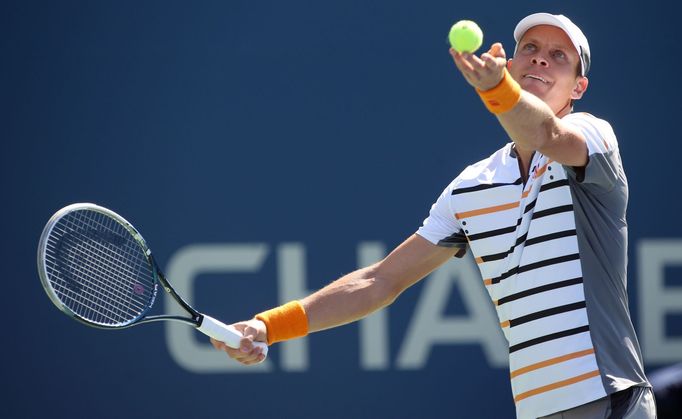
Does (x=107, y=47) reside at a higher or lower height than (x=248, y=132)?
higher

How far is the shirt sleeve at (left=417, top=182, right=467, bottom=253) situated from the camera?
3.01m

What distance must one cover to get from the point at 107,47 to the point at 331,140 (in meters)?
0.95

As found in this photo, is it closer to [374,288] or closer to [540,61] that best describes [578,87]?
[540,61]

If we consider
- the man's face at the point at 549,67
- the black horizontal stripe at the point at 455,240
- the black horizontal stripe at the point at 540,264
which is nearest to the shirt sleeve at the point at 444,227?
the black horizontal stripe at the point at 455,240

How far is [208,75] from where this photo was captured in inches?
180

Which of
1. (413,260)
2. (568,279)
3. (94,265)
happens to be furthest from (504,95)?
(94,265)

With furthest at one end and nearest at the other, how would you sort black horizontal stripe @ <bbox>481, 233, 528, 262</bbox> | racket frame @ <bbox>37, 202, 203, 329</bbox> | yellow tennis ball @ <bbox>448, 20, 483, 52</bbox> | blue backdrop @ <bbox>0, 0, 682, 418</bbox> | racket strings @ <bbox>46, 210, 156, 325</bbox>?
1. blue backdrop @ <bbox>0, 0, 682, 418</bbox>
2. racket strings @ <bbox>46, 210, 156, 325</bbox>
3. racket frame @ <bbox>37, 202, 203, 329</bbox>
4. black horizontal stripe @ <bbox>481, 233, 528, 262</bbox>
5. yellow tennis ball @ <bbox>448, 20, 483, 52</bbox>

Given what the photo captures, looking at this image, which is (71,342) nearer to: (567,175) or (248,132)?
(248,132)

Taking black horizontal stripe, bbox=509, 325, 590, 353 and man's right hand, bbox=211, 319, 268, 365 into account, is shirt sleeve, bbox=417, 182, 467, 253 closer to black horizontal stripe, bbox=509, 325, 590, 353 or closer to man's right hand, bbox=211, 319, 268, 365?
black horizontal stripe, bbox=509, 325, 590, 353

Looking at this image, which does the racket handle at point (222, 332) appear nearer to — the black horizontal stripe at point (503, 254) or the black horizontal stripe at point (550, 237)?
the black horizontal stripe at point (503, 254)

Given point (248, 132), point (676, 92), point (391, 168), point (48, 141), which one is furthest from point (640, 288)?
point (48, 141)

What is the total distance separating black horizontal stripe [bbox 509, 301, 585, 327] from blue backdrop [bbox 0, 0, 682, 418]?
1.70 meters

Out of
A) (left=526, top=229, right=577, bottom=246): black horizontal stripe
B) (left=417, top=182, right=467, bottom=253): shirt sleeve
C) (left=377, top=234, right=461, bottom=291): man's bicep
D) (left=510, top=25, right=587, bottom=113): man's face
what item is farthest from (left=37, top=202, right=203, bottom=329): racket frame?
(left=510, top=25, right=587, bottom=113): man's face

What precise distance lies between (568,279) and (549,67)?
20.6 inches
